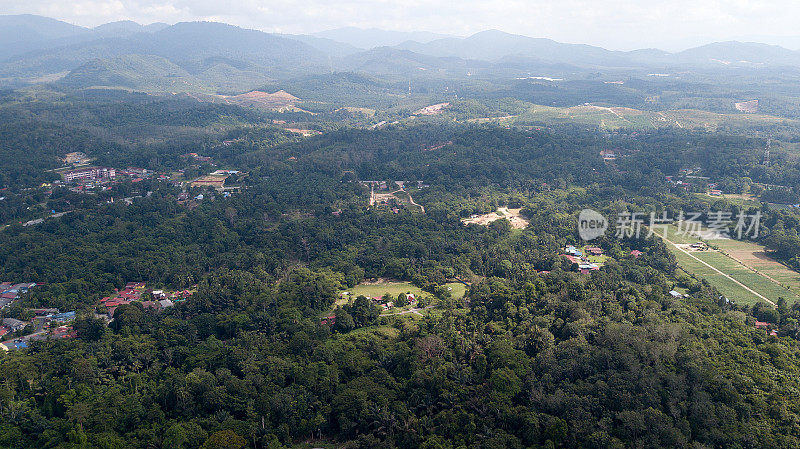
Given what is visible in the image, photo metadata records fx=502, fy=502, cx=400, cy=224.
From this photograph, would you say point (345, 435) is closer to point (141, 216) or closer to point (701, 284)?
point (701, 284)

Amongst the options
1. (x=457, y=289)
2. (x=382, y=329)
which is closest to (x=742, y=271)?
(x=457, y=289)

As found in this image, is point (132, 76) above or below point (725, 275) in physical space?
above

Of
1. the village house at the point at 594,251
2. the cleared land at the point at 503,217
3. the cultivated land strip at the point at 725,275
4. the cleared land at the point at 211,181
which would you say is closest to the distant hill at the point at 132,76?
the cleared land at the point at 211,181

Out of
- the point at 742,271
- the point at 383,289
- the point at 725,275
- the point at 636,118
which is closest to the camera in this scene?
the point at 383,289

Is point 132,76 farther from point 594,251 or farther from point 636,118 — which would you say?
point 594,251

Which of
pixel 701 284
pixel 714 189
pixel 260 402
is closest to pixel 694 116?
pixel 714 189

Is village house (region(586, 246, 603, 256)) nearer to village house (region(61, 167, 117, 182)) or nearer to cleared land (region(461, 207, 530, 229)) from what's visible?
cleared land (region(461, 207, 530, 229))
